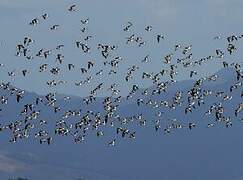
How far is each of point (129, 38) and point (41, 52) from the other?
446cm

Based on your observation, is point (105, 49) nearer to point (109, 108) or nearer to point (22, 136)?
point (109, 108)

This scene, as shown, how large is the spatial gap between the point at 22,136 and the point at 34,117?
1852mm

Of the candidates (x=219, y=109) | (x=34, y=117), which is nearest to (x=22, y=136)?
(x=34, y=117)

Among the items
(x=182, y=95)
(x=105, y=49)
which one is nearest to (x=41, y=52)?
(x=105, y=49)

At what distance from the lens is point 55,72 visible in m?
34.9

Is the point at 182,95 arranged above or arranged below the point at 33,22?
below

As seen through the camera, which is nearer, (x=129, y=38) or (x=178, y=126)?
(x=129, y=38)

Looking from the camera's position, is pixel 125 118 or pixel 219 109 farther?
pixel 125 118

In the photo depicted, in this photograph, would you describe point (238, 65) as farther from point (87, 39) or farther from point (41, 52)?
point (41, 52)

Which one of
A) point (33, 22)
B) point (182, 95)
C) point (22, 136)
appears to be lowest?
point (22, 136)

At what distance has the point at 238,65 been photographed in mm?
33688

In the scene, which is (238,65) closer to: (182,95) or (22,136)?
(182,95)

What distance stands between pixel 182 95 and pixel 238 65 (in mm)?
3841

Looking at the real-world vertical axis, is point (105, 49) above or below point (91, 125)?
above
